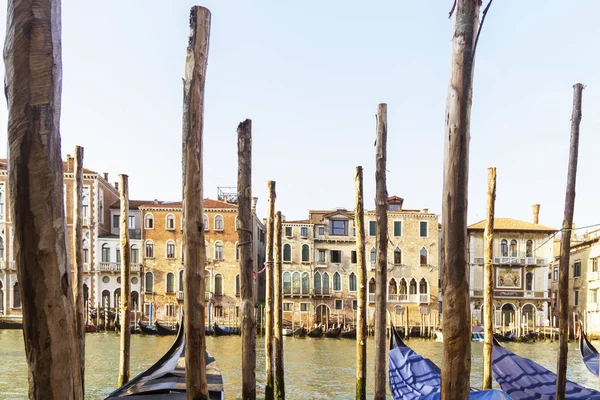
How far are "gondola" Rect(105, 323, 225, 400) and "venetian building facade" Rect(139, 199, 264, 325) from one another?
19.6 meters

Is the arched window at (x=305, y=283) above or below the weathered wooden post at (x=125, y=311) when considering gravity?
below

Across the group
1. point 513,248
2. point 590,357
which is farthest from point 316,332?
point 590,357

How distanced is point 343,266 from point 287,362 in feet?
40.8

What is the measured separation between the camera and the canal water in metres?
10.7

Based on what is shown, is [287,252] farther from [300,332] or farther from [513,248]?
[513,248]

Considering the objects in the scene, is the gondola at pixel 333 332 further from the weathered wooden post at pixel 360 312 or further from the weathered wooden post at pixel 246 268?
the weathered wooden post at pixel 246 268

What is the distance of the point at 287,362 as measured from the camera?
15.3 meters

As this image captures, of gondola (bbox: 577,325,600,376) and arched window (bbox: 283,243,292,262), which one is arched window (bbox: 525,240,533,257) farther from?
gondola (bbox: 577,325,600,376)

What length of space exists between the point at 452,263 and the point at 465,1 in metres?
1.12

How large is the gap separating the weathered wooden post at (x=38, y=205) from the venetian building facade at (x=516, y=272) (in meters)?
26.1

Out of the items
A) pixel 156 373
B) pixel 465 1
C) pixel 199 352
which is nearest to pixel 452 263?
pixel 465 1

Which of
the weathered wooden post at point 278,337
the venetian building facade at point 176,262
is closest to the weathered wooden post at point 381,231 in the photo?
the weathered wooden post at point 278,337

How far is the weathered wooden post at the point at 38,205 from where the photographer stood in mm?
1884

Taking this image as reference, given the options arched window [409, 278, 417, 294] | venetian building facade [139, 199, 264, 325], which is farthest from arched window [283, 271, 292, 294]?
arched window [409, 278, 417, 294]
